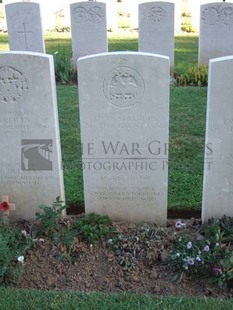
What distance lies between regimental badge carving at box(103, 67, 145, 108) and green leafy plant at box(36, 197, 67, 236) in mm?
1046

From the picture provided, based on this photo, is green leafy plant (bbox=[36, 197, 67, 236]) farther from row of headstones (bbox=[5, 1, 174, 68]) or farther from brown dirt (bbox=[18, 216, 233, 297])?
row of headstones (bbox=[5, 1, 174, 68])

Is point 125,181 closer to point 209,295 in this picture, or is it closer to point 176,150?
point 209,295

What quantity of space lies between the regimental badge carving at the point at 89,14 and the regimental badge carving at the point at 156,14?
3.32ft

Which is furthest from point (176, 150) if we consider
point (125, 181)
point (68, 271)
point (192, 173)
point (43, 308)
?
point (43, 308)

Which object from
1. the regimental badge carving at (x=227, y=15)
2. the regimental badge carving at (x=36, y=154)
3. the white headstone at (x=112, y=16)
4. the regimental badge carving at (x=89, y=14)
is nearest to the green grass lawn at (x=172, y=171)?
the regimental badge carving at (x=36, y=154)

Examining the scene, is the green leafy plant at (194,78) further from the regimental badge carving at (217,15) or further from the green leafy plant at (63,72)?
the green leafy plant at (63,72)

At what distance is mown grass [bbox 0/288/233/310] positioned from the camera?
323 centimetres

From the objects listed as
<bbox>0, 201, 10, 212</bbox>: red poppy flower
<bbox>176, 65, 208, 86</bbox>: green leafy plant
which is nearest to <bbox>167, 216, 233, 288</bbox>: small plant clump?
<bbox>0, 201, 10, 212</bbox>: red poppy flower

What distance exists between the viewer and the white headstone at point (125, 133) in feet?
12.1

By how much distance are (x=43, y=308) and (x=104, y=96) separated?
1.74 metres

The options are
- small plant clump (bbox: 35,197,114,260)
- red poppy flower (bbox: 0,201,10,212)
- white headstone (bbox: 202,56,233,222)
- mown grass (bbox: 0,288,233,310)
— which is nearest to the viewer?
mown grass (bbox: 0,288,233,310)

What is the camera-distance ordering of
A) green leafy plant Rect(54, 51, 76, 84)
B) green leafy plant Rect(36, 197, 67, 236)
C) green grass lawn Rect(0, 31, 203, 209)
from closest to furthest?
green leafy plant Rect(36, 197, 67, 236)
green grass lawn Rect(0, 31, 203, 209)
green leafy plant Rect(54, 51, 76, 84)

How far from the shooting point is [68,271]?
3.65 meters

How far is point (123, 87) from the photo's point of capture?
3744 mm
